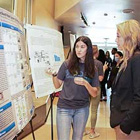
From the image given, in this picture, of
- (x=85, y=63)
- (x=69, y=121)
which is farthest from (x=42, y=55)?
(x=69, y=121)

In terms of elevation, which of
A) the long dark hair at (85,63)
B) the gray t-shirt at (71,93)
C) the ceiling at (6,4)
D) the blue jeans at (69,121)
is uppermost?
the ceiling at (6,4)

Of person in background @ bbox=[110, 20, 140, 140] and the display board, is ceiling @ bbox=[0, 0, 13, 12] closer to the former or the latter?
the display board

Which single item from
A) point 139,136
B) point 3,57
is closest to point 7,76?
point 3,57

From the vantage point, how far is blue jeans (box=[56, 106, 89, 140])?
6.87 ft

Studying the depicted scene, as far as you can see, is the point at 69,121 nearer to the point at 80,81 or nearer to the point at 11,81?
the point at 80,81

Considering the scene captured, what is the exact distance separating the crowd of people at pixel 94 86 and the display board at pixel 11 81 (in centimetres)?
61

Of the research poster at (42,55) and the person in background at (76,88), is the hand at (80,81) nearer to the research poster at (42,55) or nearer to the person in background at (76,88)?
the person in background at (76,88)

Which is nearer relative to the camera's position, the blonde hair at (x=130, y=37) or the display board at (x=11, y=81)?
the display board at (x=11, y=81)

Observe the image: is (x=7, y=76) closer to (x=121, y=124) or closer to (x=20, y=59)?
(x=20, y=59)

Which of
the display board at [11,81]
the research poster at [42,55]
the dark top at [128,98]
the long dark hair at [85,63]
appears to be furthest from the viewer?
the research poster at [42,55]

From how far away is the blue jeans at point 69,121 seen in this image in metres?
2.09

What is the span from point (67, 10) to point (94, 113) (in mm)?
3662

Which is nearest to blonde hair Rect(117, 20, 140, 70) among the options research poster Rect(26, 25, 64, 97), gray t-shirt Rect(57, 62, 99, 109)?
gray t-shirt Rect(57, 62, 99, 109)

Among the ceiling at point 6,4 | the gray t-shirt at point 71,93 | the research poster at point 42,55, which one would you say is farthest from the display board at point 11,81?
the ceiling at point 6,4
